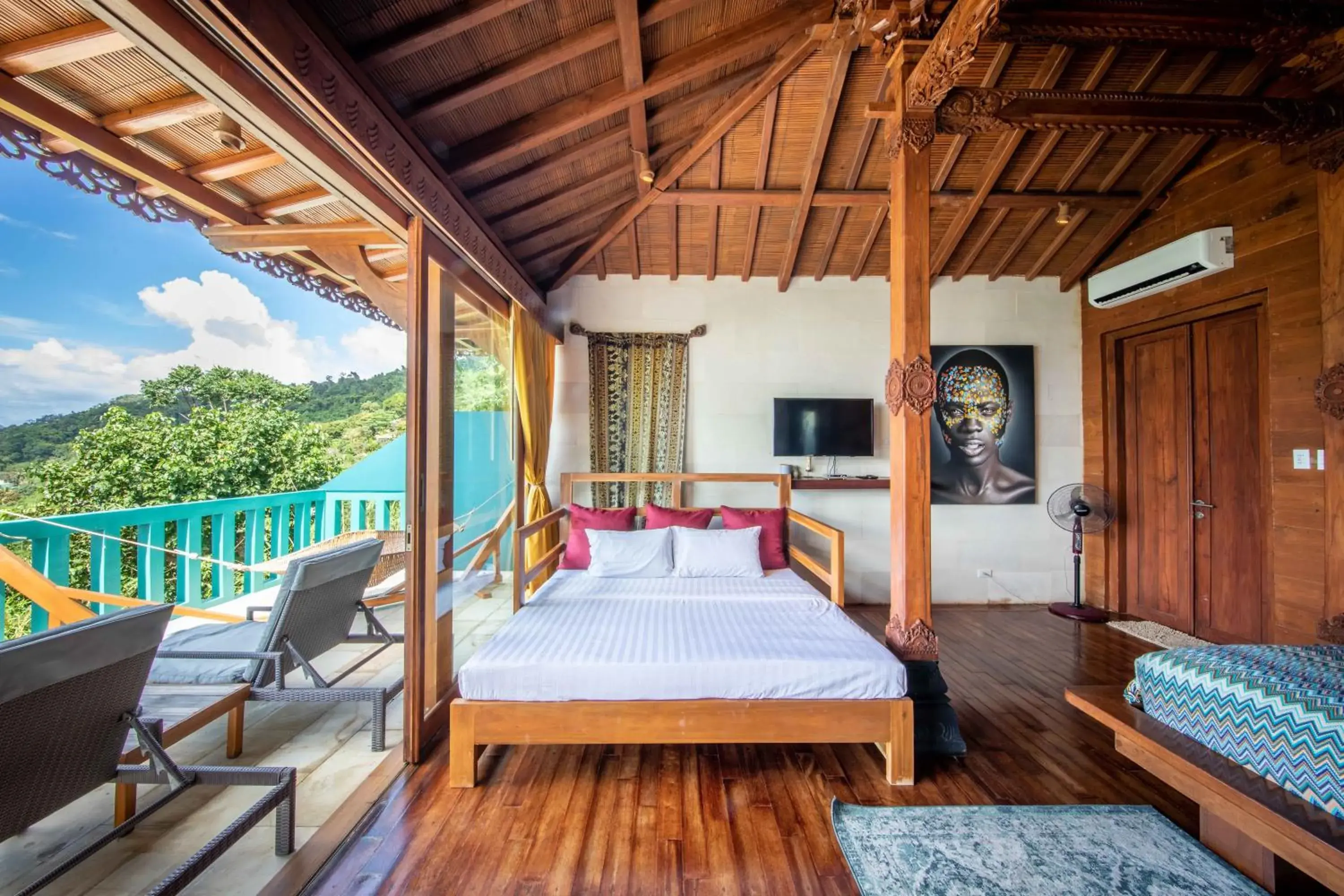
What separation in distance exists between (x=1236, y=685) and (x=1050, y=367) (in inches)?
149

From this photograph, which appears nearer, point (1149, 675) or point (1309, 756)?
point (1309, 756)

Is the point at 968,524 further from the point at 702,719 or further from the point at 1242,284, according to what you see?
the point at 702,719

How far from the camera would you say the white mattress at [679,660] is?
2.09 m

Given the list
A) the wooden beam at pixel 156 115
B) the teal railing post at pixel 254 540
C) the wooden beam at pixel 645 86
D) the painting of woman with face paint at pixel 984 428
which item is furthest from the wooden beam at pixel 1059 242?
the teal railing post at pixel 254 540

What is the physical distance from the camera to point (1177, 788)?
161cm

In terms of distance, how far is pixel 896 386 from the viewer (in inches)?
93.0

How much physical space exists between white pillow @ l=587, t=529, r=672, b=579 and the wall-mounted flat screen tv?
4.84ft

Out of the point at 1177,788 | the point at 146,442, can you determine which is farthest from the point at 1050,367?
the point at 146,442

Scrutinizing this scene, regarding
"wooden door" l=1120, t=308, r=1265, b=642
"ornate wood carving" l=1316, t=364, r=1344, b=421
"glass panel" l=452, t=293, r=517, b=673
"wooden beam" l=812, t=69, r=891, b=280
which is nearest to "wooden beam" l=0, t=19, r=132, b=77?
"glass panel" l=452, t=293, r=517, b=673

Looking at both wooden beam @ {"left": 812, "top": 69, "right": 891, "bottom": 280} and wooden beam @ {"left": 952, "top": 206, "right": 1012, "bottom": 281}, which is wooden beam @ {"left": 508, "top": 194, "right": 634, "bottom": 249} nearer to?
wooden beam @ {"left": 812, "top": 69, "right": 891, "bottom": 280}

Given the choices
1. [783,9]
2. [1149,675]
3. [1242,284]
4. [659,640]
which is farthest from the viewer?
[1242,284]

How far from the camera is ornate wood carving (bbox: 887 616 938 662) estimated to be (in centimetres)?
235

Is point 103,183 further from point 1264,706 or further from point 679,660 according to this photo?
point 1264,706

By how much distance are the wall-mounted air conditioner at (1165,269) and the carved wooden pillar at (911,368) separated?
2511 mm
